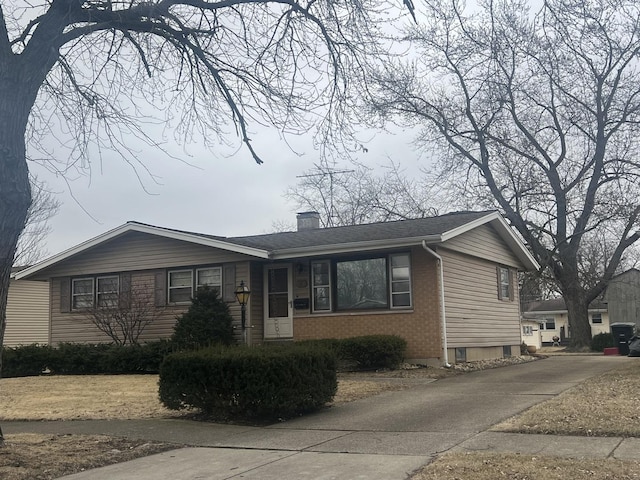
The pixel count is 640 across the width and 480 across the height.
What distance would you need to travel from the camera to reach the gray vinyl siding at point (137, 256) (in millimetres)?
18938

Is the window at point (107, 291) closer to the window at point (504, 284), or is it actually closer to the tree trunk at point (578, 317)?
the window at point (504, 284)

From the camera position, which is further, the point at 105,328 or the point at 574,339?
the point at 574,339

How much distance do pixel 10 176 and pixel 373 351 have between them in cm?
1006

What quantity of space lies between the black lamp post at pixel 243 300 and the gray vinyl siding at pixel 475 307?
4907mm

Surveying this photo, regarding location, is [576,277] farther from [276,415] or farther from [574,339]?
[276,415]

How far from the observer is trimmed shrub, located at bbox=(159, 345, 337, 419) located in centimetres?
930

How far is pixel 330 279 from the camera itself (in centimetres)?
1769

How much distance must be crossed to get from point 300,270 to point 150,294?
4538mm

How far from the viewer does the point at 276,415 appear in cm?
966

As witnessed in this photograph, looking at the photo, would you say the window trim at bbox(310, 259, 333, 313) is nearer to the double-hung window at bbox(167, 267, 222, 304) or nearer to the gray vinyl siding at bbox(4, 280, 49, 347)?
the double-hung window at bbox(167, 267, 222, 304)

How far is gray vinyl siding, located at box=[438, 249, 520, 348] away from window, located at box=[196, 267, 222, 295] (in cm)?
606

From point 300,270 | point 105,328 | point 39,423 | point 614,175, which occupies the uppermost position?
point 614,175

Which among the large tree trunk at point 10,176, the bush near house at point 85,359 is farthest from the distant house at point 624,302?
the large tree trunk at point 10,176

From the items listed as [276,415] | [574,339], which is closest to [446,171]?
[574,339]
